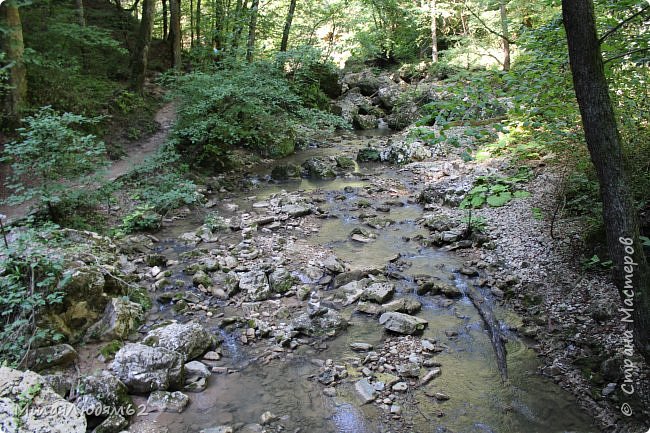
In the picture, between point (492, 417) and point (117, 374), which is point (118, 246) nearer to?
point (117, 374)

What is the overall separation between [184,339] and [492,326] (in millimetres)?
4401

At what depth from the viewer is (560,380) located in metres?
4.93

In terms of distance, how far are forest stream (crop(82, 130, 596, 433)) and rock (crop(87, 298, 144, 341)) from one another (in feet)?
1.00

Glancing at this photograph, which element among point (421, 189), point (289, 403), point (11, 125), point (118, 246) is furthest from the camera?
point (421, 189)

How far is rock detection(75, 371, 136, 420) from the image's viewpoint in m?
4.56

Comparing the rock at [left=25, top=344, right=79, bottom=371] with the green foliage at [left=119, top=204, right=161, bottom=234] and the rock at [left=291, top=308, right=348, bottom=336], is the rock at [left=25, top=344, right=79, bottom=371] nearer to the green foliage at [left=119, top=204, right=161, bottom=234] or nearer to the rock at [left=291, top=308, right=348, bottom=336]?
the rock at [left=291, top=308, right=348, bottom=336]

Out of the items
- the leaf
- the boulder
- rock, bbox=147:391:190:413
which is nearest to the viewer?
rock, bbox=147:391:190:413

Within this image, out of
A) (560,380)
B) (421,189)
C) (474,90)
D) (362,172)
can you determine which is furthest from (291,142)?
(560,380)

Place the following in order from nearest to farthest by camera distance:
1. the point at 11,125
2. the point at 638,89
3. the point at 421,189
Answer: the point at 638,89
the point at 11,125
the point at 421,189

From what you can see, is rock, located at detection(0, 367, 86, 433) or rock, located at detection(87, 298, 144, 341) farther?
rock, located at detection(87, 298, 144, 341)

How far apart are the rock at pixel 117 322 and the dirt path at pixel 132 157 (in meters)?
3.73

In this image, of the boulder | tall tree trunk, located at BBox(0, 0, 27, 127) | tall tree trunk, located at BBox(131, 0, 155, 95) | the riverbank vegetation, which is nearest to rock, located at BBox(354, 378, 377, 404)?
the boulder

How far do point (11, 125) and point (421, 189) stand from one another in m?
11.0

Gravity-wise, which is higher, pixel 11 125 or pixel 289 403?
pixel 11 125
